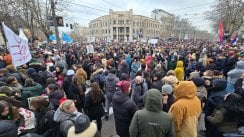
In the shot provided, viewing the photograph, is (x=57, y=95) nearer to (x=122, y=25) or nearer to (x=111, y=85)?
(x=111, y=85)

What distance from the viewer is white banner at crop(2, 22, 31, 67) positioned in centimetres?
687

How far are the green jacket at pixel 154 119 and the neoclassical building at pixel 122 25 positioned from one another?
107 m

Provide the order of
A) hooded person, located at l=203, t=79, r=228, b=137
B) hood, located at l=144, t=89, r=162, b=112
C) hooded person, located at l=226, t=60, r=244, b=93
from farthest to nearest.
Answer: hooded person, located at l=226, t=60, r=244, b=93 → hooded person, located at l=203, t=79, r=228, b=137 → hood, located at l=144, t=89, r=162, b=112

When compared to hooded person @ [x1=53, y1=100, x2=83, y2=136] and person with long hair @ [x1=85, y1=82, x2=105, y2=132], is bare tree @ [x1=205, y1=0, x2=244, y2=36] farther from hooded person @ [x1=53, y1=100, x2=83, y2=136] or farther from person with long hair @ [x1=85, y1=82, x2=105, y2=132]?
hooded person @ [x1=53, y1=100, x2=83, y2=136]

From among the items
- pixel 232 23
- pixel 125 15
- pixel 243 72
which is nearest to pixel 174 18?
pixel 125 15

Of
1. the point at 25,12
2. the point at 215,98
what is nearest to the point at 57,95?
the point at 215,98

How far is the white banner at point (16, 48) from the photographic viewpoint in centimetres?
687

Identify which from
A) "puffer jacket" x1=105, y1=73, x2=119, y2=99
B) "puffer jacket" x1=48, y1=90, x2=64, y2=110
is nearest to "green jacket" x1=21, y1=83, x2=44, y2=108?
"puffer jacket" x1=48, y1=90, x2=64, y2=110

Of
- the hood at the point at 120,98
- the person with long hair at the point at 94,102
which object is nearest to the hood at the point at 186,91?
the hood at the point at 120,98

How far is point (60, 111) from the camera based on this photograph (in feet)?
13.7

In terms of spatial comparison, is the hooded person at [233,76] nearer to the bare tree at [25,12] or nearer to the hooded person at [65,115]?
the hooded person at [65,115]

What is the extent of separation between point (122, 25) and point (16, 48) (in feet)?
367

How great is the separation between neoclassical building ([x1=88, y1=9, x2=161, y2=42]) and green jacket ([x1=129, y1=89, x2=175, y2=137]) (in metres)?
107

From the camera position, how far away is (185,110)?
4.03m
